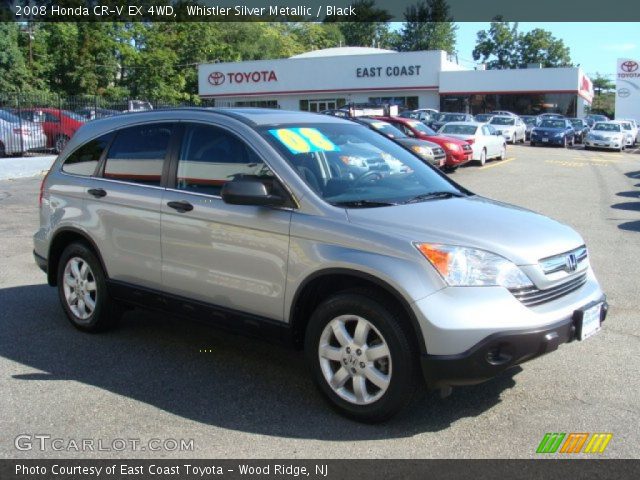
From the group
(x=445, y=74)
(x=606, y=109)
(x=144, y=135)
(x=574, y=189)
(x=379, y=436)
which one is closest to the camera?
(x=379, y=436)

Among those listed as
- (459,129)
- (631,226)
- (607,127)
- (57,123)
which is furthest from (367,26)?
(631,226)

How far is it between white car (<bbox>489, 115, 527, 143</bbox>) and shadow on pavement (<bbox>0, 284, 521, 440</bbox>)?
31210mm

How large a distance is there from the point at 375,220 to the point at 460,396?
135 cm

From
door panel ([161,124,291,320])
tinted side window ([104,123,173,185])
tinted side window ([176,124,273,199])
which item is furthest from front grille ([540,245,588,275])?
tinted side window ([104,123,173,185])

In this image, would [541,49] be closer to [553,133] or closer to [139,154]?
[553,133]

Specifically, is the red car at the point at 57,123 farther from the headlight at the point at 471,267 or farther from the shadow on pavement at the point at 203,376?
the headlight at the point at 471,267

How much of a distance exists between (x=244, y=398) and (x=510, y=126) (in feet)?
108

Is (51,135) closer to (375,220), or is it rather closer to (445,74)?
(375,220)

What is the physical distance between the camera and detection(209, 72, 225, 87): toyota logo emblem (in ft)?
175

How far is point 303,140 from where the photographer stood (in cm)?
470

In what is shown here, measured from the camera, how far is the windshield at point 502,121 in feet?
116

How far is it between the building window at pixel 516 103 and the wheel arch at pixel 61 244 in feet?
142

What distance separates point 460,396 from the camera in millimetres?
4449
